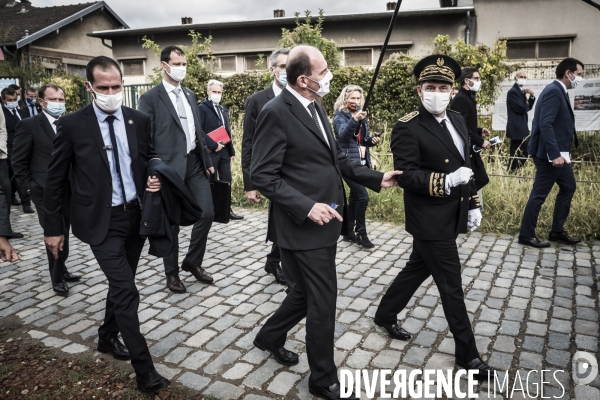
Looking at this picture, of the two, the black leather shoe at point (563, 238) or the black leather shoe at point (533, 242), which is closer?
the black leather shoe at point (533, 242)

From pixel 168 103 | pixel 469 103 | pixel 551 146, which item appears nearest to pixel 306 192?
pixel 168 103

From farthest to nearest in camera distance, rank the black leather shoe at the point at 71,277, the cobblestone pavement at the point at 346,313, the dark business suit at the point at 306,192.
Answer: the black leather shoe at the point at 71,277
the cobblestone pavement at the point at 346,313
the dark business suit at the point at 306,192

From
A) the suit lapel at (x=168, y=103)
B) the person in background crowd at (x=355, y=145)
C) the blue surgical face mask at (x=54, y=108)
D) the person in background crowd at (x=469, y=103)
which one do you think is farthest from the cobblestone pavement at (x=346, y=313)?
the blue surgical face mask at (x=54, y=108)

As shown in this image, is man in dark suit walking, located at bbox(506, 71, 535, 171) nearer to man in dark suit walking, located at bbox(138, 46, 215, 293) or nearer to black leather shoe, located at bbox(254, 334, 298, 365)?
man in dark suit walking, located at bbox(138, 46, 215, 293)

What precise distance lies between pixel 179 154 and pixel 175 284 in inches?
52.5

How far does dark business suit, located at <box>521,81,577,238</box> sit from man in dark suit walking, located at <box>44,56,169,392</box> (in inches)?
190

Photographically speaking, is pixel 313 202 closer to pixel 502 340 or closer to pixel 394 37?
pixel 502 340

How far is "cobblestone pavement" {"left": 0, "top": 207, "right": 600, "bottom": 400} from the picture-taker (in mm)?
3729

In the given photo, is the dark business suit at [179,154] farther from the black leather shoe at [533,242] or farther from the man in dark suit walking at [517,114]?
the man in dark suit walking at [517,114]

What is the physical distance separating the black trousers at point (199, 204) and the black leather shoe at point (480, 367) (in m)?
2.96

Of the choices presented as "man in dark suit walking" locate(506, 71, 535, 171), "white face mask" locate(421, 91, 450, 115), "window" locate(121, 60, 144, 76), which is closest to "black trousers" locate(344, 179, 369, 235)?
"white face mask" locate(421, 91, 450, 115)

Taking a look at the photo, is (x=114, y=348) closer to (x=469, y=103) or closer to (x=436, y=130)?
(x=436, y=130)

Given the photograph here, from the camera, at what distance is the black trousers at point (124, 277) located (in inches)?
135

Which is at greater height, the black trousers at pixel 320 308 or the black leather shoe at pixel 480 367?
the black trousers at pixel 320 308
